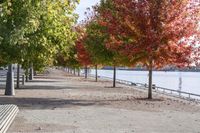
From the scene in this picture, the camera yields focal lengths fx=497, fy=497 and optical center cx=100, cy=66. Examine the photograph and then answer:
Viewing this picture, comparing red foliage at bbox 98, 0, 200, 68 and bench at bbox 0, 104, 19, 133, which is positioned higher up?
red foliage at bbox 98, 0, 200, 68

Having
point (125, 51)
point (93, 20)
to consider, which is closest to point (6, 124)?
point (125, 51)

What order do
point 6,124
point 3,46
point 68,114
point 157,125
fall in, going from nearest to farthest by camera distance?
point 6,124, point 157,125, point 68,114, point 3,46

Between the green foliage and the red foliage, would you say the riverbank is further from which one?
the red foliage

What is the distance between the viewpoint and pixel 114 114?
18703 millimetres

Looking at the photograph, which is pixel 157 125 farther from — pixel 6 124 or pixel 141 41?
pixel 141 41

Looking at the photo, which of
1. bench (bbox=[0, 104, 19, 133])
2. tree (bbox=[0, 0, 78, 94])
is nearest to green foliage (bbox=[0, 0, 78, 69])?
tree (bbox=[0, 0, 78, 94])

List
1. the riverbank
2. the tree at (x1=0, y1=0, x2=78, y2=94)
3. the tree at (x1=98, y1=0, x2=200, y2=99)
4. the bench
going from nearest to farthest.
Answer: the bench < the riverbank < the tree at (x1=0, y1=0, x2=78, y2=94) < the tree at (x1=98, y1=0, x2=200, y2=99)

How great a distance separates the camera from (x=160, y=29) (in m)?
26.5

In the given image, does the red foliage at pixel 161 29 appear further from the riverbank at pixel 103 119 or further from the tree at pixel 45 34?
the riverbank at pixel 103 119

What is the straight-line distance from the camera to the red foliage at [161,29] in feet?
86.6

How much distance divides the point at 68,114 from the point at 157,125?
13.2 ft

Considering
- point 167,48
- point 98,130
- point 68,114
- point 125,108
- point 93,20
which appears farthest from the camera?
point 93,20

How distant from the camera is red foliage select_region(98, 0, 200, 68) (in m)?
26.4

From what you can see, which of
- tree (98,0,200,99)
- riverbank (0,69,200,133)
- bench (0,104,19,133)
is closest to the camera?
bench (0,104,19,133)
